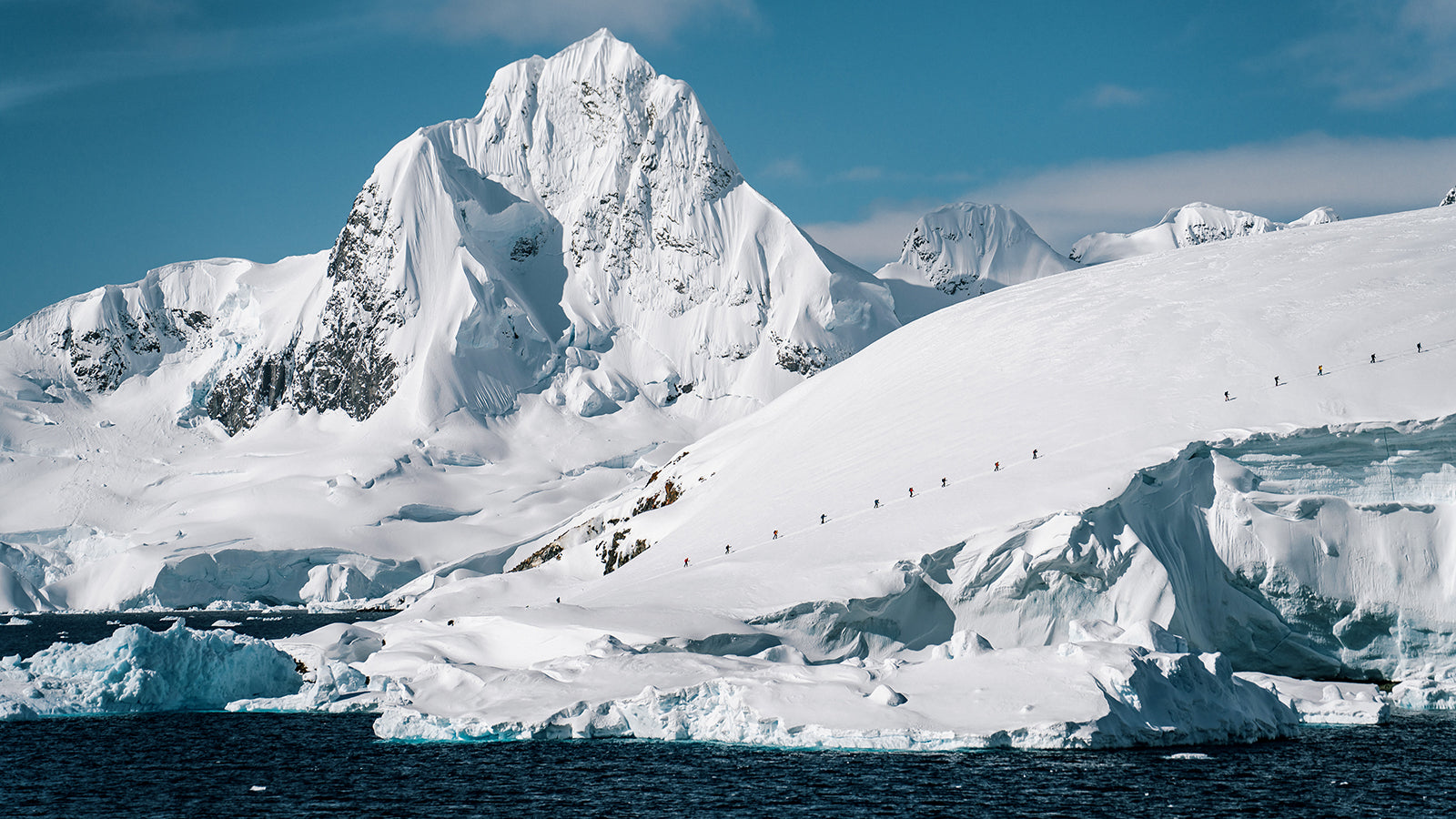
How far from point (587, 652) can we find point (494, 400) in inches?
5950

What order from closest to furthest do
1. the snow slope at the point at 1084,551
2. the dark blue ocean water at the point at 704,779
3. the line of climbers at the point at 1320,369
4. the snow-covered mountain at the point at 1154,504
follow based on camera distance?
the dark blue ocean water at the point at 704,779 < the snow slope at the point at 1084,551 < the snow-covered mountain at the point at 1154,504 < the line of climbers at the point at 1320,369

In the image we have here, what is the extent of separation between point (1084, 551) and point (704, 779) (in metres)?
22.4

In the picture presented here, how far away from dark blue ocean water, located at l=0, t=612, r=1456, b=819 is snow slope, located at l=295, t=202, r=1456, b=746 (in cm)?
218

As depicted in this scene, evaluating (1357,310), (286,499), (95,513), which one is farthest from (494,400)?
(1357,310)

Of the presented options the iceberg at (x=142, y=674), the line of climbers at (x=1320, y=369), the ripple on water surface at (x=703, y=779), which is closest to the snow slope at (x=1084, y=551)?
the line of climbers at (x=1320, y=369)

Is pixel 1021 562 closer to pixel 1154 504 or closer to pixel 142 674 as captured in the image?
pixel 1154 504

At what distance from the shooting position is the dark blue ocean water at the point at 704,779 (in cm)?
3144

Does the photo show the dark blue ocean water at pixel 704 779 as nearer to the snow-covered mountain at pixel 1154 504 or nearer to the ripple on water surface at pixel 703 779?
the ripple on water surface at pixel 703 779

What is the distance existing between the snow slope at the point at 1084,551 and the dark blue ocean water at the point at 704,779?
2.18 m

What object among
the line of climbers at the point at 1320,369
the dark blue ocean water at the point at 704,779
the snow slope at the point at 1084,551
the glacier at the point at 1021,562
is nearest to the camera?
→ the dark blue ocean water at the point at 704,779

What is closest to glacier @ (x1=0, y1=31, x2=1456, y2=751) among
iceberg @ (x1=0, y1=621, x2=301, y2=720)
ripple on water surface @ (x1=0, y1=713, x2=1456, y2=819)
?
iceberg @ (x1=0, y1=621, x2=301, y2=720)

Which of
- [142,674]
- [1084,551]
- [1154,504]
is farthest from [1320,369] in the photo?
[142,674]

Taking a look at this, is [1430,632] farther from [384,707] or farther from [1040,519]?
[384,707]

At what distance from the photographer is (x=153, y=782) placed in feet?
118
